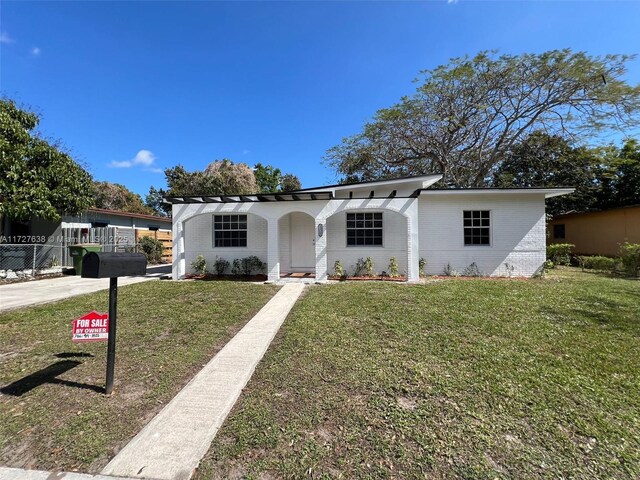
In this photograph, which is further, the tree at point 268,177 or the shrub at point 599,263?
the tree at point 268,177

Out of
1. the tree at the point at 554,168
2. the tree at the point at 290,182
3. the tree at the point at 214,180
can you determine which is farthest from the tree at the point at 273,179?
the tree at the point at 554,168

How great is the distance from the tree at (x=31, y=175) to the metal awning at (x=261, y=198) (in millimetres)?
4537

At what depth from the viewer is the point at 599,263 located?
12945mm

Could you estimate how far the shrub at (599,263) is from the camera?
40.6ft

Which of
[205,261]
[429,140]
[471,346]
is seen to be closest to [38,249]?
[205,261]

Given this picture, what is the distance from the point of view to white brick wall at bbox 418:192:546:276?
11.0 meters

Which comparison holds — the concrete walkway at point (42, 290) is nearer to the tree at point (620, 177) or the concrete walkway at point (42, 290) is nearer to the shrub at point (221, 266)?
the shrub at point (221, 266)

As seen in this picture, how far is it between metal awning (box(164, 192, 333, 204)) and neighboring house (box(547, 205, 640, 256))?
50.2ft

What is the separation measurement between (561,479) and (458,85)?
68.9 feet

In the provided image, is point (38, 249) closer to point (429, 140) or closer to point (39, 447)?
point (39, 447)

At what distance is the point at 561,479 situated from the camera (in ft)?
6.77

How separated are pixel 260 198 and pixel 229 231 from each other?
2.38 meters

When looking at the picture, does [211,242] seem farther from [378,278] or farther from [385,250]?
[385,250]

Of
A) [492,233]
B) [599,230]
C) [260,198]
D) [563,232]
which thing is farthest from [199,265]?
[563,232]
